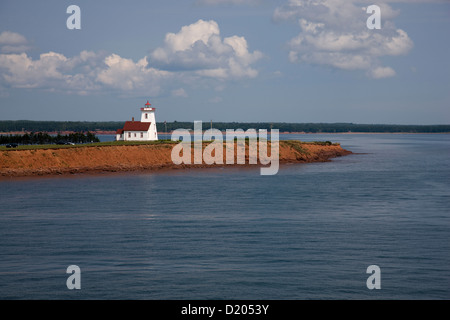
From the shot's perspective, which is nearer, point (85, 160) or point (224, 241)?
point (224, 241)

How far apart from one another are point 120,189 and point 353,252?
3222 centimetres

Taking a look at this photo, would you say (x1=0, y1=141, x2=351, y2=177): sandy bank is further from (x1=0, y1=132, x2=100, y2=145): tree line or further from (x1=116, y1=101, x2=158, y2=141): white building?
(x1=0, y1=132, x2=100, y2=145): tree line

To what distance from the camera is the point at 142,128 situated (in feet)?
320

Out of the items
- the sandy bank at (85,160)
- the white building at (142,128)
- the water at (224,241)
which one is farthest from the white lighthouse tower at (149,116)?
the water at (224,241)

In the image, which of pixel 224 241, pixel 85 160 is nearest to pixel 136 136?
pixel 85 160

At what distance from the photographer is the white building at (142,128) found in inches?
3826

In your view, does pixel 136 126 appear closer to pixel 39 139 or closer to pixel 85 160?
pixel 39 139

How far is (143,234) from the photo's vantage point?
101 ft

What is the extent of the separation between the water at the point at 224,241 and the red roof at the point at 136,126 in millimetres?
43110

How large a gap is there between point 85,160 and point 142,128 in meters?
24.1

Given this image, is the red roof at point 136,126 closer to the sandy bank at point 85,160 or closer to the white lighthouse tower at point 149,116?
the white lighthouse tower at point 149,116

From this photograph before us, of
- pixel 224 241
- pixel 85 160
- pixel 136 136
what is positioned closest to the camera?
pixel 224 241

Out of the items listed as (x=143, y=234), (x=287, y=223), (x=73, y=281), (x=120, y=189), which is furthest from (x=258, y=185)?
(x=73, y=281)
